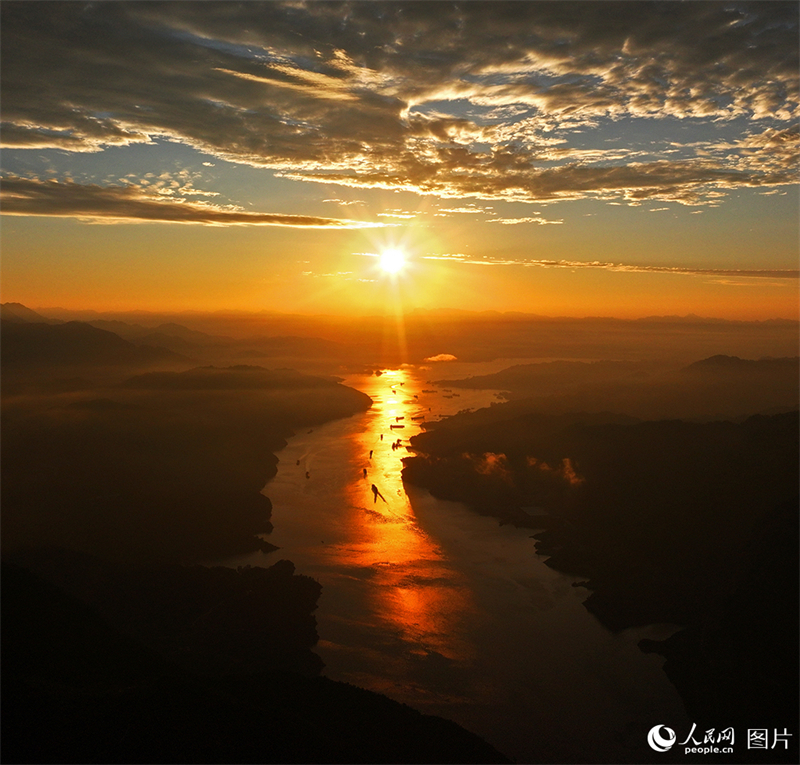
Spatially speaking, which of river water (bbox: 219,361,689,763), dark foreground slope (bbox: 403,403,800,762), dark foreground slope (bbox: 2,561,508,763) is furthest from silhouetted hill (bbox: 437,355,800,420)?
dark foreground slope (bbox: 2,561,508,763)

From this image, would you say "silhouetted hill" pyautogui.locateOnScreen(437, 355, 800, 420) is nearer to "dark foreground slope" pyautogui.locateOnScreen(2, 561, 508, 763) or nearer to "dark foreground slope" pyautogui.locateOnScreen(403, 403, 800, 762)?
"dark foreground slope" pyautogui.locateOnScreen(403, 403, 800, 762)

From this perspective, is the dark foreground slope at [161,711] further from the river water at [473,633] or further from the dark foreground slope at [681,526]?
the dark foreground slope at [681,526]

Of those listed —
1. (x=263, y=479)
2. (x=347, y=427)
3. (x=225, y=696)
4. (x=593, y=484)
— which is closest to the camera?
(x=225, y=696)

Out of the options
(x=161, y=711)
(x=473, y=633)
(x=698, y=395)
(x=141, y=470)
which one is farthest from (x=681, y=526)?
(x=698, y=395)

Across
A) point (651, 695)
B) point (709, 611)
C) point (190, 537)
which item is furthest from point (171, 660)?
point (709, 611)

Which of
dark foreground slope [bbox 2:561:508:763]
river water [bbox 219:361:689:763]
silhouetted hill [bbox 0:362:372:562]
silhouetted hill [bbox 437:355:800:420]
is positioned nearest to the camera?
dark foreground slope [bbox 2:561:508:763]

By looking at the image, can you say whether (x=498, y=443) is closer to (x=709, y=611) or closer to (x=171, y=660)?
(x=709, y=611)
